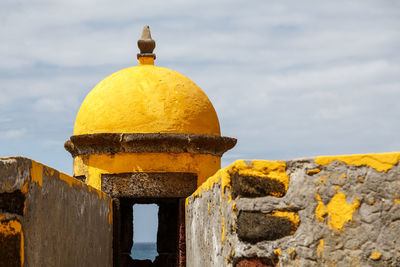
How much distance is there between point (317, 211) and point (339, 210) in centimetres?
9

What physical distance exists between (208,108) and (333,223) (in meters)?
5.25

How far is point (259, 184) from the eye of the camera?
2.64 metres

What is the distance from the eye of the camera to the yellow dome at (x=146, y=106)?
285 inches

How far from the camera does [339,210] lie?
252 centimetres

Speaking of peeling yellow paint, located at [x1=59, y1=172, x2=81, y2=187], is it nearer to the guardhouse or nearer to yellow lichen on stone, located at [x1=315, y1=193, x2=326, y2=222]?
yellow lichen on stone, located at [x1=315, y1=193, x2=326, y2=222]

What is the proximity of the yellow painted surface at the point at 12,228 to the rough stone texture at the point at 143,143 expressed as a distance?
424cm

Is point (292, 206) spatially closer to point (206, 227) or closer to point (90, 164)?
point (206, 227)

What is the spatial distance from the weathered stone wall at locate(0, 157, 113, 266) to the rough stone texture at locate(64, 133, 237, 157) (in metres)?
2.09

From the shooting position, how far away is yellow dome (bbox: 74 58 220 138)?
285 inches

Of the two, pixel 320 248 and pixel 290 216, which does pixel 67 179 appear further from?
pixel 320 248

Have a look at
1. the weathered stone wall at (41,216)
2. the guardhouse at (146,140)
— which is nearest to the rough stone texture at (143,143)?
the guardhouse at (146,140)

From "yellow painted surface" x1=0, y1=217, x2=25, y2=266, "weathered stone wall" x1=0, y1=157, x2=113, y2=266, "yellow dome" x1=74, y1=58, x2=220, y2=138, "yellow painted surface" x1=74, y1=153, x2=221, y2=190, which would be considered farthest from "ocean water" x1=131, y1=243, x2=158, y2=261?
"yellow painted surface" x1=0, y1=217, x2=25, y2=266

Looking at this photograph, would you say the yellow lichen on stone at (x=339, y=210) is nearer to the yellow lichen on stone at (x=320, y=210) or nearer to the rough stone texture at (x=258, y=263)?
the yellow lichen on stone at (x=320, y=210)

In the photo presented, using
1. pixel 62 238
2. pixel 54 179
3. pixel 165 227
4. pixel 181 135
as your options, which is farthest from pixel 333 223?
pixel 165 227
